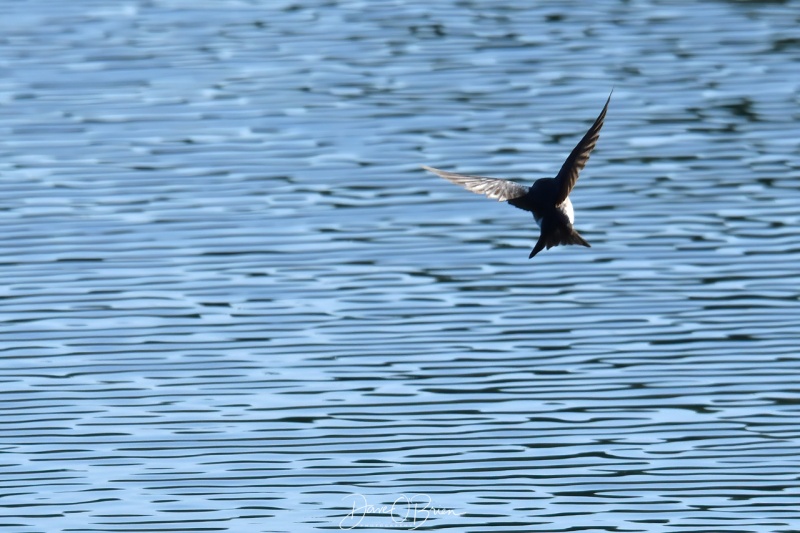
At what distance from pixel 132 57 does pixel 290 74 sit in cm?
241

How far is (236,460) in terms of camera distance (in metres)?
10.7

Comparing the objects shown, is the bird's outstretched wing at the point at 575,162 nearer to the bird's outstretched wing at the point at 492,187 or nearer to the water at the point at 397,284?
the bird's outstretched wing at the point at 492,187

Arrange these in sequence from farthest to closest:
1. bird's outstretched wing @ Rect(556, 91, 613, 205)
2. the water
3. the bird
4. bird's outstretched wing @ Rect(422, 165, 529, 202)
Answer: the water, bird's outstretched wing @ Rect(422, 165, 529, 202), the bird, bird's outstretched wing @ Rect(556, 91, 613, 205)

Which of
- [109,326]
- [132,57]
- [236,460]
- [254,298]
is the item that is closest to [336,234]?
[254,298]

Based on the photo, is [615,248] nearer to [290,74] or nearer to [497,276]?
[497,276]

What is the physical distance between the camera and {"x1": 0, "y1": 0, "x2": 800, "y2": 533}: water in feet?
34.0

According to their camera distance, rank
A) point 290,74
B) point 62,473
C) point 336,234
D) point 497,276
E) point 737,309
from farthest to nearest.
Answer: point 290,74 < point 336,234 < point 497,276 < point 737,309 < point 62,473

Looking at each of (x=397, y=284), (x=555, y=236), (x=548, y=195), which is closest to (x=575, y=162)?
(x=548, y=195)

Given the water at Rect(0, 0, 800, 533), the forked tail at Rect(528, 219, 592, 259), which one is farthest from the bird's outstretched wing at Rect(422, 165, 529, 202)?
the water at Rect(0, 0, 800, 533)

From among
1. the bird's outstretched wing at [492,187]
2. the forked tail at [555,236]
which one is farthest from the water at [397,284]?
the bird's outstretched wing at [492,187]

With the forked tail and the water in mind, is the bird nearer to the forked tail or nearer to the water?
the forked tail

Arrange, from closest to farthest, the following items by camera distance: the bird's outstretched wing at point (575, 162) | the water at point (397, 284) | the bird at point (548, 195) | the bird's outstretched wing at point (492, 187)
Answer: the bird's outstretched wing at point (575, 162) < the bird at point (548, 195) < the bird's outstretched wing at point (492, 187) < the water at point (397, 284)

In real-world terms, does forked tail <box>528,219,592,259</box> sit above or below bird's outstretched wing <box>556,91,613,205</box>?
below

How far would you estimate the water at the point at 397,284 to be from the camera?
10375 millimetres
